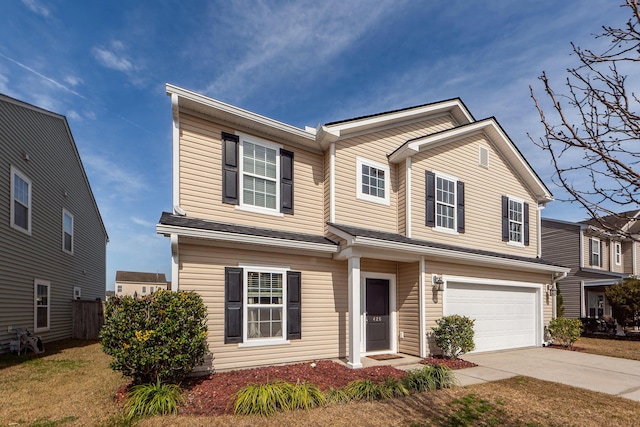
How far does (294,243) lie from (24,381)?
6.13 metres

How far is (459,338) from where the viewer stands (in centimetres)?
924

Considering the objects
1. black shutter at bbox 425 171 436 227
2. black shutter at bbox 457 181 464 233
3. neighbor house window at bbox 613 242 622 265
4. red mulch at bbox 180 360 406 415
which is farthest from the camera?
neighbor house window at bbox 613 242 622 265

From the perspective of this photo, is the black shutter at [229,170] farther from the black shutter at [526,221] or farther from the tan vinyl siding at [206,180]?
the black shutter at [526,221]

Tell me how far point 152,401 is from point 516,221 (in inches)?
495

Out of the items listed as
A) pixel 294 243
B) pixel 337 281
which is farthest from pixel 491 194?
pixel 294 243

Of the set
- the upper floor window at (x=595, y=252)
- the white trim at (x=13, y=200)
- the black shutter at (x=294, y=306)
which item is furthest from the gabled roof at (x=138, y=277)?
the black shutter at (x=294, y=306)

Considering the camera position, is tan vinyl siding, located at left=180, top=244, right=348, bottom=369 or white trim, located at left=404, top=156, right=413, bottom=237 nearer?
tan vinyl siding, located at left=180, top=244, right=348, bottom=369

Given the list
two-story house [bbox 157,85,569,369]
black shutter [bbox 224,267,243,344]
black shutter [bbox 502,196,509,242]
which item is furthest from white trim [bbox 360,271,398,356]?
black shutter [bbox 502,196,509,242]

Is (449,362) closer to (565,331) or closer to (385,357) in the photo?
(385,357)

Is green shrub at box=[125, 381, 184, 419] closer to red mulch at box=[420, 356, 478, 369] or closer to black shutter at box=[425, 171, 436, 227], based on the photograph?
red mulch at box=[420, 356, 478, 369]

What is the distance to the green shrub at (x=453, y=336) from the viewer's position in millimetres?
9211

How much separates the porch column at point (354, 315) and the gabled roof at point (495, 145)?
3624 mm

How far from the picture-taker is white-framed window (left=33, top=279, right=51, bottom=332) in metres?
11.5

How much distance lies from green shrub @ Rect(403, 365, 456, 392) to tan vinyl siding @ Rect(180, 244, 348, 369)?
→ 243 cm
